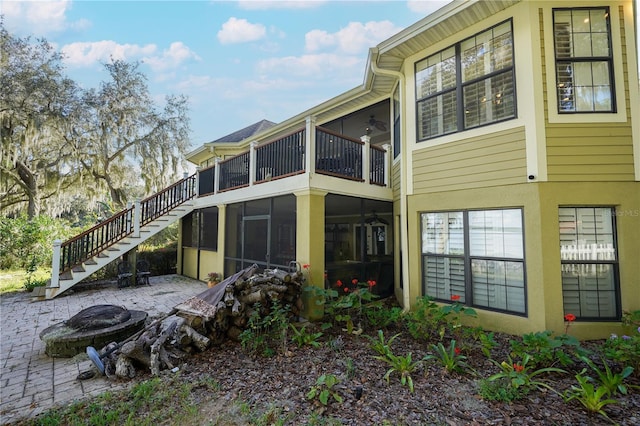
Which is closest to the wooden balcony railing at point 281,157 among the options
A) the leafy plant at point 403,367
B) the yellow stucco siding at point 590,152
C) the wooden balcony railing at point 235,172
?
the wooden balcony railing at point 235,172

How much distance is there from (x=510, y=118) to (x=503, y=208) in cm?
147

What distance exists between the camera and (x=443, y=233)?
5.44m

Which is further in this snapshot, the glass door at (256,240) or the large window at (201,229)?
the large window at (201,229)

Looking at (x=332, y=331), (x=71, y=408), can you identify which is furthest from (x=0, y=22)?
(x=332, y=331)

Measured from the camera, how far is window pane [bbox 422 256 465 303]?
5.17 m

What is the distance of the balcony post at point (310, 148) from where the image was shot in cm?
552

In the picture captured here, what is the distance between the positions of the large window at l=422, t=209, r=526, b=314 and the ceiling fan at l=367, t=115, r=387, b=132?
369 centimetres

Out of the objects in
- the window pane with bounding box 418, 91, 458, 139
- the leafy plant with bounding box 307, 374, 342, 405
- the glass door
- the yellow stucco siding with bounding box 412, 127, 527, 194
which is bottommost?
the leafy plant with bounding box 307, 374, 342, 405

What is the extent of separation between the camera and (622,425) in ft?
8.20

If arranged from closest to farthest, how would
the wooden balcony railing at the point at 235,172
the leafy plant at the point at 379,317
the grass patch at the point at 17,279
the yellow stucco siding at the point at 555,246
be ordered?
the yellow stucco siding at the point at 555,246 → the leafy plant at the point at 379,317 → the wooden balcony railing at the point at 235,172 → the grass patch at the point at 17,279

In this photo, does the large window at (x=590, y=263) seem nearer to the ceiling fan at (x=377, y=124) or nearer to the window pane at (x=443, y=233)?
the window pane at (x=443, y=233)

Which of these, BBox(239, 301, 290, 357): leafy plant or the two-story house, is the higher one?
the two-story house

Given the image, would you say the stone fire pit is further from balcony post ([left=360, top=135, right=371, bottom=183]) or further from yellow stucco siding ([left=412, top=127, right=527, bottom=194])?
yellow stucco siding ([left=412, top=127, right=527, bottom=194])

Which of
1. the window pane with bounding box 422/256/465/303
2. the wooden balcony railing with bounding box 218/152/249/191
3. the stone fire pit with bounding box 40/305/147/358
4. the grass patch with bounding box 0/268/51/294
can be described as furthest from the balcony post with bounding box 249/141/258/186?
the grass patch with bounding box 0/268/51/294
